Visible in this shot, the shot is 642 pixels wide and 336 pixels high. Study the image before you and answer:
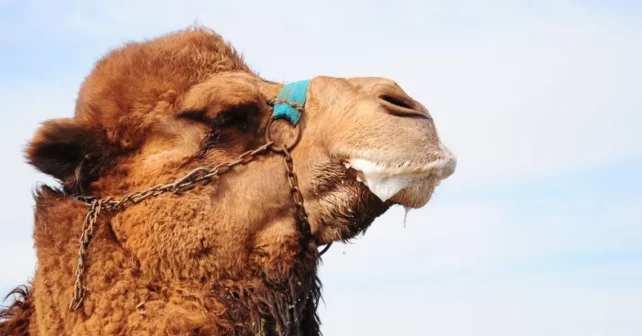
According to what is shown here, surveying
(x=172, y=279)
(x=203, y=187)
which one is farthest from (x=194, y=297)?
(x=203, y=187)

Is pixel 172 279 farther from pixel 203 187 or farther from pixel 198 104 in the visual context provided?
pixel 198 104

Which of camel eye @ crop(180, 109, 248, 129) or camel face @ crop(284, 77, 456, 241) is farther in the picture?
camel eye @ crop(180, 109, 248, 129)

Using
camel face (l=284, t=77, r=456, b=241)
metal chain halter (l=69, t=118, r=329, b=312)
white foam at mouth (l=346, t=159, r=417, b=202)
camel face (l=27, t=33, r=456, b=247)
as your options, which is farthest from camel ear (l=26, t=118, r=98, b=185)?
white foam at mouth (l=346, t=159, r=417, b=202)

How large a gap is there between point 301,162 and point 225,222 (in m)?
0.48

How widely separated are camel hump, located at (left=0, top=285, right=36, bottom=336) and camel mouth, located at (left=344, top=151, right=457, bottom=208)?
180cm

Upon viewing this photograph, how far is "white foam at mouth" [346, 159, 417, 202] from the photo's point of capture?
5336 mm

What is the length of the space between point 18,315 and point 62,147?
→ 86 centimetres

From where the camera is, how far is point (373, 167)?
5.39 meters

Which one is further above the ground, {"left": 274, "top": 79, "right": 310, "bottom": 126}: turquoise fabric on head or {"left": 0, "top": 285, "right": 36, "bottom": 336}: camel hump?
{"left": 274, "top": 79, "right": 310, "bottom": 126}: turquoise fabric on head

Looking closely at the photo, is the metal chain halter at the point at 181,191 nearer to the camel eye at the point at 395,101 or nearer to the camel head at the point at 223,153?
the camel head at the point at 223,153

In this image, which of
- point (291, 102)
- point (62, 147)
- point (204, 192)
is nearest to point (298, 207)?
point (204, 192)

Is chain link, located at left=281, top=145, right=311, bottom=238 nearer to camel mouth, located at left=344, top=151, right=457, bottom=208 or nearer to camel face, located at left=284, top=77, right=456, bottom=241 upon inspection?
camel face, located at left=284, top=77, right=456, bottom=241

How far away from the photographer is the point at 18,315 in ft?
19.0

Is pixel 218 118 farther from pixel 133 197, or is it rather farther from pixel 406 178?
pixel 406 178
